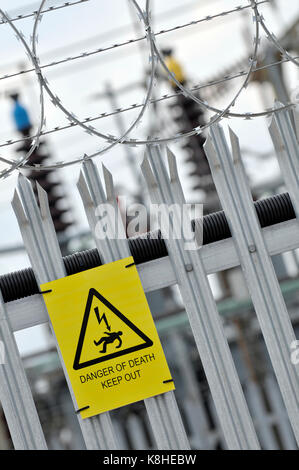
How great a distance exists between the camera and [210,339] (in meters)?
3.79

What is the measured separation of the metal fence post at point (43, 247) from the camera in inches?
145

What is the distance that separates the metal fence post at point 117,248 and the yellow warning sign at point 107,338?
0.05 m

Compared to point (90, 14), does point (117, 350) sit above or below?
below

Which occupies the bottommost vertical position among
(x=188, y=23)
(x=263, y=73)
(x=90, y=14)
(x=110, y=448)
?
(x=110, y=448)

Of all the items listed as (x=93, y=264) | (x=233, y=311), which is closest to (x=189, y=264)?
(x=93, y=264)

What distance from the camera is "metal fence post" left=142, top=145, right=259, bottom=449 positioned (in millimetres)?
3775

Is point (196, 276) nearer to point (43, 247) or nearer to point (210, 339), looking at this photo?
point (210, 339)

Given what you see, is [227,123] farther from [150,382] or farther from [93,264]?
[150,382]

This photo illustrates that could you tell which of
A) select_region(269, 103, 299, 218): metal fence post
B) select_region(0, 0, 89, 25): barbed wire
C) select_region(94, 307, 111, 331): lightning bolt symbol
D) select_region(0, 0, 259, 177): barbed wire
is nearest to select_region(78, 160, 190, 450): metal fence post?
select_region(0, 0, 259, 177): barbed wire

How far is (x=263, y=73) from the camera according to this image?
22062mm

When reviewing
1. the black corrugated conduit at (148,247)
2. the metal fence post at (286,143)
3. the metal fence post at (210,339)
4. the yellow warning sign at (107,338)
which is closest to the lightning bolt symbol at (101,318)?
the yellow warning sign at (107,338)

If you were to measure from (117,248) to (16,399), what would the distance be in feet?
2.91
